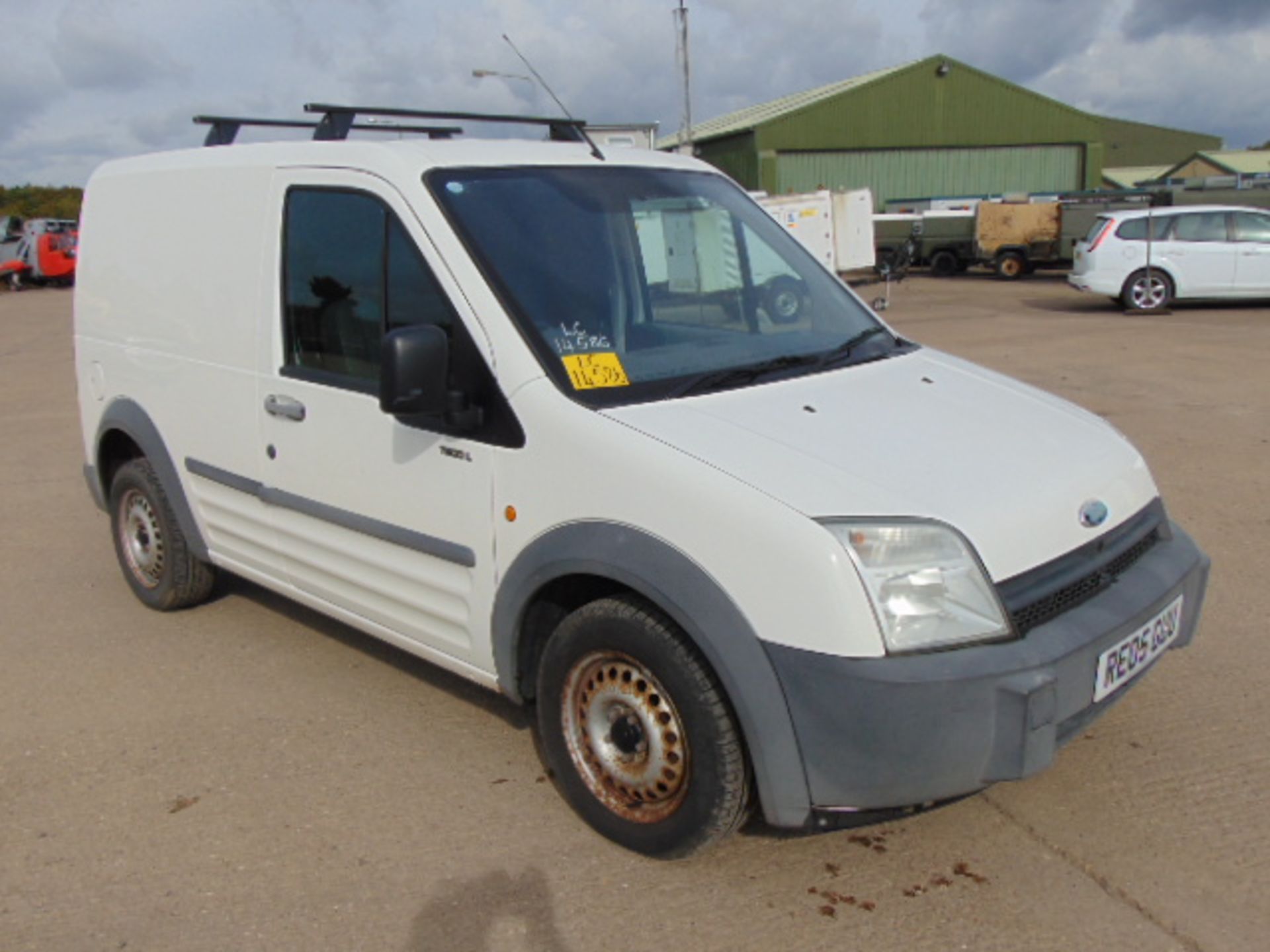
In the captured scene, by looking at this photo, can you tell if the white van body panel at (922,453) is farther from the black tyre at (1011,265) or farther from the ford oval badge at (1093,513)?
the black tyre at (1011,265)

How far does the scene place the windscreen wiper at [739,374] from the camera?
127 inches

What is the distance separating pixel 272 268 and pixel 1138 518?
2952 mm

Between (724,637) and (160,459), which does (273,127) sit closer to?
(160,459)

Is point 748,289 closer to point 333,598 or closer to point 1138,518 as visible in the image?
point 1138,518

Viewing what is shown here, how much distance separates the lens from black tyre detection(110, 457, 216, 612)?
4.89 meters

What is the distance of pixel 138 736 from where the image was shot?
4016 millimetres

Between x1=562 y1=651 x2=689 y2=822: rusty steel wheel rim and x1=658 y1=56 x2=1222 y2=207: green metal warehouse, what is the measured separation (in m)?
40.4

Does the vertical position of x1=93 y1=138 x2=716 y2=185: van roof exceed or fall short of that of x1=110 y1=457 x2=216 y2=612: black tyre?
it exceeds it

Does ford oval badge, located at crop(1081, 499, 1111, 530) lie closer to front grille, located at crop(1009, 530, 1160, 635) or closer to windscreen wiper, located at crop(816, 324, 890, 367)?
front grille, located at crop(1009, 530, 1160, 635)

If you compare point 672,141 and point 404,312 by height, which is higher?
point 672,141

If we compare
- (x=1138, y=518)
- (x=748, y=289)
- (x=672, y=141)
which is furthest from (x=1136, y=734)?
(x=672, y=141)

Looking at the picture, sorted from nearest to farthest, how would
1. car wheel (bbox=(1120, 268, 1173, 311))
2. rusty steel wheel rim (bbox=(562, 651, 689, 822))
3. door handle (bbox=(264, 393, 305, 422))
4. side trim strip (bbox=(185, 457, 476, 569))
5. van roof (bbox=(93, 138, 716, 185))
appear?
1. rusty steel wheel rim (bbox=(562, 651, 689, 822))
2. side trim strip (bbox=(185, 457, 476, 569))
3. van roof (bbox=(93, 138, 716, 185))
4. door handle (bbox=(264, 393, 305, 422))
5. car wheel (bbox=(1120, 268, 1173, 311))

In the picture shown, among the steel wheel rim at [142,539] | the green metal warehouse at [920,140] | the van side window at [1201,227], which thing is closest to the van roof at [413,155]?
the steel wheel rim at [142,539]

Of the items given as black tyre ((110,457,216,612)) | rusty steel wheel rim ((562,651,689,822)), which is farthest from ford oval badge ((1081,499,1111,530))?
black tyre ((110,457,216,612))
